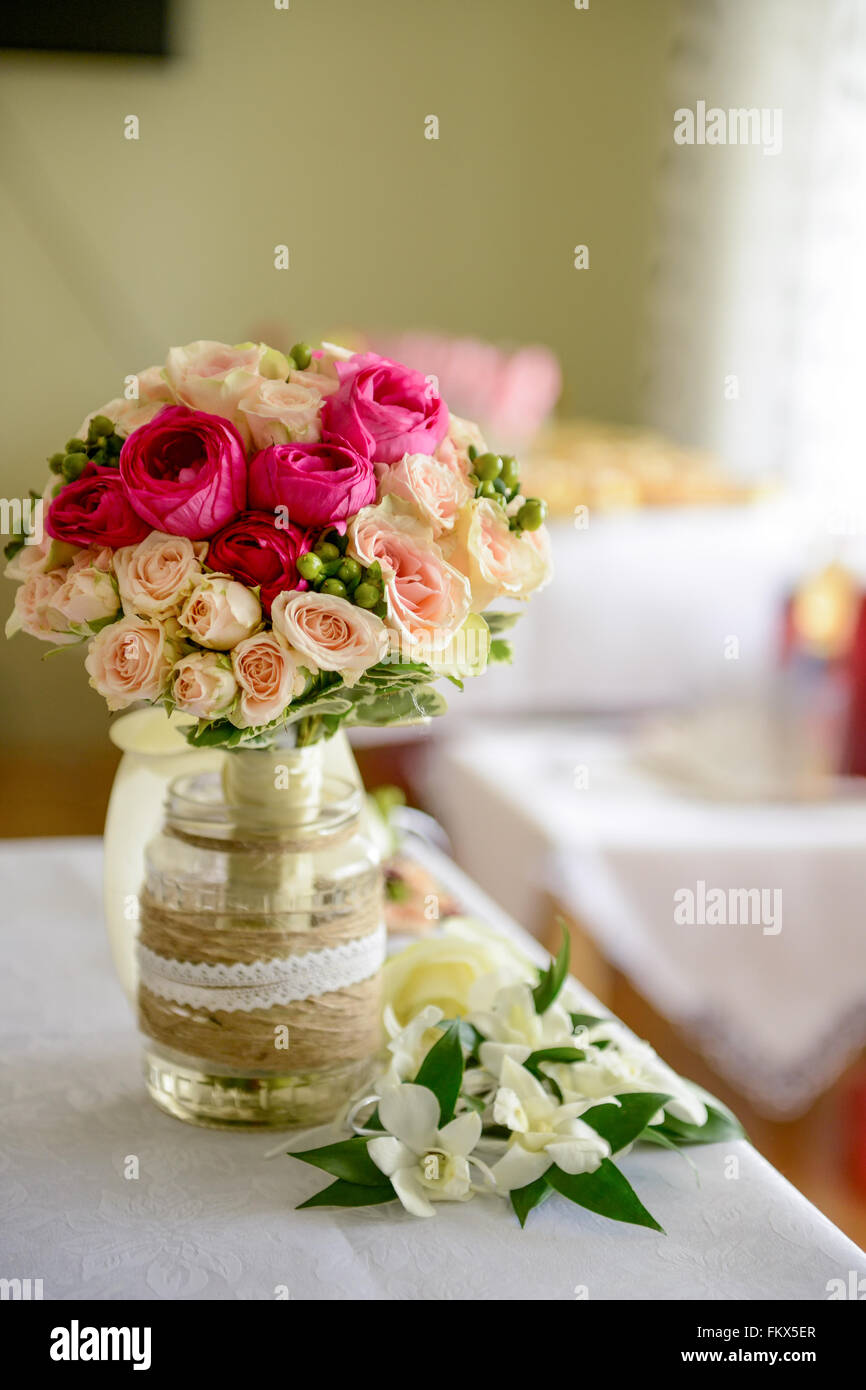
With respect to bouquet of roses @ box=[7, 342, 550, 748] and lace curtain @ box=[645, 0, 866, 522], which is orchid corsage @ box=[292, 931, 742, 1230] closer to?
bouquet of roses @ box=[7, 342, 550, 748]

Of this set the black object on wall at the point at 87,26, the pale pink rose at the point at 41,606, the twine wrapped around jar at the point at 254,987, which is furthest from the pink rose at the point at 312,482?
the black object on wall at the point at 87,26

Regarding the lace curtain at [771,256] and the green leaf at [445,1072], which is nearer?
the green leaf at [445,1072]

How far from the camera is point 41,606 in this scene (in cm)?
71

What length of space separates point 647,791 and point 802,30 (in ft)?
9.30

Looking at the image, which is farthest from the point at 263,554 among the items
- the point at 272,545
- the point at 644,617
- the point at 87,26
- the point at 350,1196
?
the point at 87,26

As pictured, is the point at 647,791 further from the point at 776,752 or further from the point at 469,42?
the point at 469,42

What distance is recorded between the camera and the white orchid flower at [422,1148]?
698 mm

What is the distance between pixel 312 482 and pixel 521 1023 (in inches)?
13.0

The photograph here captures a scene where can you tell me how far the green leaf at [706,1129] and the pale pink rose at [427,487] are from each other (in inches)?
14.1

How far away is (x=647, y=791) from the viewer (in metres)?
1.91

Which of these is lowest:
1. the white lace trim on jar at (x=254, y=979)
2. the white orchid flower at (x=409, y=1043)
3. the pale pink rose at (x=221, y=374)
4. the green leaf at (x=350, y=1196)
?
the green leaf at (x=350, y=1196)

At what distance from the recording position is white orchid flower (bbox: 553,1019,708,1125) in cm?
75

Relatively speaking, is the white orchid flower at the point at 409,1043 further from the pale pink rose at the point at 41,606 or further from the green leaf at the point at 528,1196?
the pale pink rose at the point at 41,606
